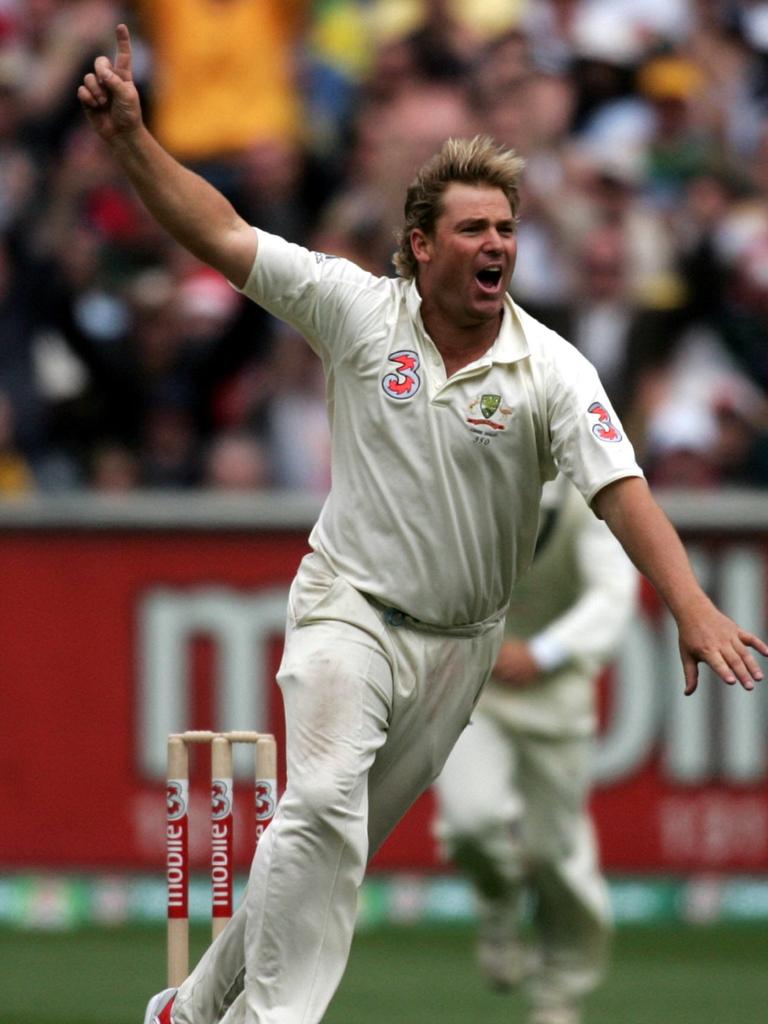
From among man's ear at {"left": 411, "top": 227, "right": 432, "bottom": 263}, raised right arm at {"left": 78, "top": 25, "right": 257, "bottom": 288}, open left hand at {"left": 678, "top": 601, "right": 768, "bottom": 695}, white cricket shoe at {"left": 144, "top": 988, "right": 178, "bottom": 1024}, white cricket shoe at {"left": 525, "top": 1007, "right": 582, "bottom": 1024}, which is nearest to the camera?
open left hand at {"left": 678, "top": 601, "right": 768, "bottom": 695}

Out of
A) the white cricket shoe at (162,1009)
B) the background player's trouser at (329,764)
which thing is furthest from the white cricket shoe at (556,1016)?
the background player's trouser at (329,764)

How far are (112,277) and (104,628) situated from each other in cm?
221

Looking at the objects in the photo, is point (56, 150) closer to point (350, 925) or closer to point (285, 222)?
point (285, 222)

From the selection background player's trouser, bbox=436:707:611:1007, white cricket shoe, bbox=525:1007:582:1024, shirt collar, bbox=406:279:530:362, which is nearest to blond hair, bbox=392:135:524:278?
shirt collar, bbox=406:279:530:362

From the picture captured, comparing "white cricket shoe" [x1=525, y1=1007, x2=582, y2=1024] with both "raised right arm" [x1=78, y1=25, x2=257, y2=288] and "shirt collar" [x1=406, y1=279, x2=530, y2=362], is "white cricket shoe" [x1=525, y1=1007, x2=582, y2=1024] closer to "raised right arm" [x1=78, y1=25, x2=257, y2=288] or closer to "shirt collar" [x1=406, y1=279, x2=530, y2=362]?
"shirt collar" [x1=406, y1=279, x2=530, y2=362]

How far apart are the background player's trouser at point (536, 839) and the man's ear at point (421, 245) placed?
3.18 meters

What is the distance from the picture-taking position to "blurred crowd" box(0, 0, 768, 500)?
11.6 metres

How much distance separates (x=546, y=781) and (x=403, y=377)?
3447 mm

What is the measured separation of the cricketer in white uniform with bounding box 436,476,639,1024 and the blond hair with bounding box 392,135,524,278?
2862 mm

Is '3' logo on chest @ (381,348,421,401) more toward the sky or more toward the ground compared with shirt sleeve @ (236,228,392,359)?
more toward the ground

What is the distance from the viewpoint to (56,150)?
12539mm

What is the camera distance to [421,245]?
593 cm

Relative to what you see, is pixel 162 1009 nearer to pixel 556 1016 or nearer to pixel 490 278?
pixel 490 278

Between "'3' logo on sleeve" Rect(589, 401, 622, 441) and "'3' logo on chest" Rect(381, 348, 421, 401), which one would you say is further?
"'3' logo on chest" Rect(381, 348, 421, 401)
